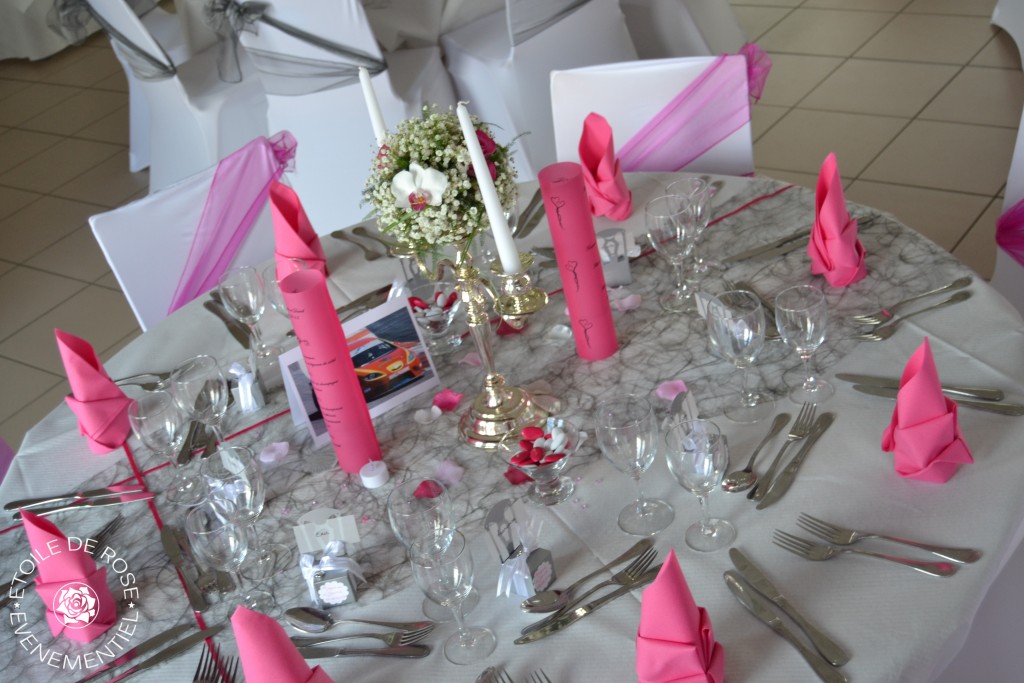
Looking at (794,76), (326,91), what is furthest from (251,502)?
(794,76)

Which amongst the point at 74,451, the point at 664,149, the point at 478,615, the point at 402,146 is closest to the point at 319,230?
the point at 664,149

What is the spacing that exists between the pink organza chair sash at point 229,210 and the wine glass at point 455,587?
1337 millimetres

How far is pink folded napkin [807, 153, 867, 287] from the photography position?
1.70 meters

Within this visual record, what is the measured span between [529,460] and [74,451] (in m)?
0.86

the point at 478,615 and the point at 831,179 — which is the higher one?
the point at 831,179

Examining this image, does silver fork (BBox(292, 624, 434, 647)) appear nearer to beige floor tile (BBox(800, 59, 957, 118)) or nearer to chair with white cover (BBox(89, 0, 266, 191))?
chair with white cover (BBox(89, 0, 266, 191))

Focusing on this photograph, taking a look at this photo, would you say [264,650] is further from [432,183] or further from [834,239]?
[834,239]

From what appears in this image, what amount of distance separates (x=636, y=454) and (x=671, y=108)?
1177 mm

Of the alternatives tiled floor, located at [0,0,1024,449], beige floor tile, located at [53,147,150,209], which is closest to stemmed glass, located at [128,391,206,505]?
tiled floor, located at [0,0,1024,449]

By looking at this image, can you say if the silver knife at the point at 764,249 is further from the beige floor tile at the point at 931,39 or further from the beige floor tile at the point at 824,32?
the beige floor tile at the point at 824,32

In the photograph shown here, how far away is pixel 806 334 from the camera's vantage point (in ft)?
4.95

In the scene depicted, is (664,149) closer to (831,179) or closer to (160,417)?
(831,179)

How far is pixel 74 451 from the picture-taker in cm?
179

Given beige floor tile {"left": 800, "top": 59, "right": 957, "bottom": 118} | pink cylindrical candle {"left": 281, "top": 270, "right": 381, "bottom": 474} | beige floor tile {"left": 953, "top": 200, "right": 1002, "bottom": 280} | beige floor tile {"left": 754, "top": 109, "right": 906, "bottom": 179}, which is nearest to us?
pink cylindrical candle {"left": 281, "top": 270, "right": 381, "bottom": 474}
